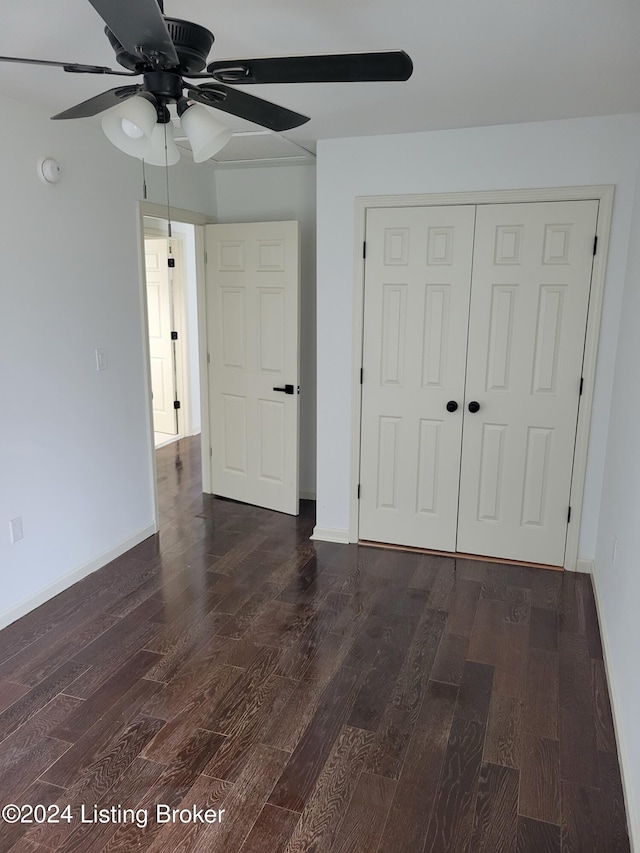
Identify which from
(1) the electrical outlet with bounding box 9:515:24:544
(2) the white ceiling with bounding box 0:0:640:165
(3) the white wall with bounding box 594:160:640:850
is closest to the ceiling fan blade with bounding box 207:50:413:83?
(2) the white ceiling with bounding box 0:0:640:165

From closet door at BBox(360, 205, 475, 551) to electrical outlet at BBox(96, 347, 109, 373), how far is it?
5.00 ft

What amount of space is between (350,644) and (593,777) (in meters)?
1.10

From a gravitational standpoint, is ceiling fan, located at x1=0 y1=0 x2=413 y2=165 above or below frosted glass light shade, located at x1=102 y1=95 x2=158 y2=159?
above

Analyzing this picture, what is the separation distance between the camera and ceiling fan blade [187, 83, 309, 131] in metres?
1.69

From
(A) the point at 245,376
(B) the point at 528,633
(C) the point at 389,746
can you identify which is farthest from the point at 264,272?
(C) the point at 389,746

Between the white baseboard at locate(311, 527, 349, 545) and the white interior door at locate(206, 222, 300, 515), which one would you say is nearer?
the white baseboard at locate(311, 527, 349, 545)

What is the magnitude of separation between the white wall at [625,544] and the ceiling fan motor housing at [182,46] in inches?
80.1

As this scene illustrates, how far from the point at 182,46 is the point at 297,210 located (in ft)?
9.78

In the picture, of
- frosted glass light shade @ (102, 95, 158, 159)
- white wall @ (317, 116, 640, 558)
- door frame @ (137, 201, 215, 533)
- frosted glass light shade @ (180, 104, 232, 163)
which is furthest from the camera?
door frame @ (137, 201, 215, 533)

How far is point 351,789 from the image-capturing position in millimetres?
2018

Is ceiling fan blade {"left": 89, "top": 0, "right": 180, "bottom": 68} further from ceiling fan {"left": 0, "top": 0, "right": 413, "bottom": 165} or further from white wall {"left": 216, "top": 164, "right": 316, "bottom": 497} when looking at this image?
white wall {"left": 216, "top": 164, "right": 316, "bottom": 497}

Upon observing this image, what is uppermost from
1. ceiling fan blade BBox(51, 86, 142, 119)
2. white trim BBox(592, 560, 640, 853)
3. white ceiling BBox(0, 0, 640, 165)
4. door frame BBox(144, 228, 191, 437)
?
white ceiling BBox(0, 0, 640, 165)

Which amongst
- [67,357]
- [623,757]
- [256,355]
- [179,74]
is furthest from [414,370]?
[179,74]

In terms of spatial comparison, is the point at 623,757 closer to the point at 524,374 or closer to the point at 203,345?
the point at 524,374
